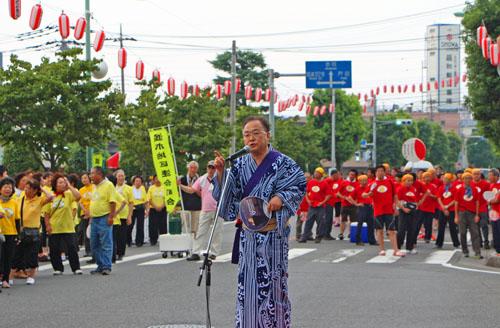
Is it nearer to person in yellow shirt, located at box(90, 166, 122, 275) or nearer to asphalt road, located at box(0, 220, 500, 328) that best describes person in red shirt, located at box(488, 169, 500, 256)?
asphalt road, located at box(0, 220, 500, 328)

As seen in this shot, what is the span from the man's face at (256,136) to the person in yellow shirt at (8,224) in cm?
722

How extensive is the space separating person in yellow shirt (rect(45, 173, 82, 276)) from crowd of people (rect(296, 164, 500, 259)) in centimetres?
664

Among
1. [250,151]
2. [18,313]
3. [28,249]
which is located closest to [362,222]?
[28,249]

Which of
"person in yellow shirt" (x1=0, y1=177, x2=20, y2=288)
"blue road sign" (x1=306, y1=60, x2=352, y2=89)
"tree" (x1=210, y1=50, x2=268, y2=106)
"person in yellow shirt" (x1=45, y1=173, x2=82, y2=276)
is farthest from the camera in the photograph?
"tree" (x1=210, y1=50, x2=268, y2=106)

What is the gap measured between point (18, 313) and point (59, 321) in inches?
34.7

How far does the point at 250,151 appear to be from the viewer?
22.9 feet

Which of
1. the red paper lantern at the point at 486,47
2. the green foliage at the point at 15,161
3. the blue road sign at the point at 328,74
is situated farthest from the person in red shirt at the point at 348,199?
the blue road sign at the point at 328,74

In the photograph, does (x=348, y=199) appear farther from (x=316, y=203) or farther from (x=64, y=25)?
(x=64, y=25)

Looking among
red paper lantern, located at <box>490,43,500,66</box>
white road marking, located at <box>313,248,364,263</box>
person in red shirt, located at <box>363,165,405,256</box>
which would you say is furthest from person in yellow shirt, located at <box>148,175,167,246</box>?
red paper lantern, located at <box>490,43,500,66</box>

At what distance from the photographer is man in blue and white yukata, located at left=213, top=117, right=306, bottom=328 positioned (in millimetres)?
6812

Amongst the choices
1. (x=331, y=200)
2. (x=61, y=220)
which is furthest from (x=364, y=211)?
(x=61, y=220)

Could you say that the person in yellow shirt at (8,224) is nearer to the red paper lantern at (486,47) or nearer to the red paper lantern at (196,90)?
the red paper lantern at (486,47)

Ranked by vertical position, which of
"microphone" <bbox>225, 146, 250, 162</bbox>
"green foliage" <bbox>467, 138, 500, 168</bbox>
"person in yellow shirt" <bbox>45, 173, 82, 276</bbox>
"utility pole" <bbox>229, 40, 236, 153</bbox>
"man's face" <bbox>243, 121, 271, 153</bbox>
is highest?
"utility pole" <bbox>229, 40, 236, 153</bbox>

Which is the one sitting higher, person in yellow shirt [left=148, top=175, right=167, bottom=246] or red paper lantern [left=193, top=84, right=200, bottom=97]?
red paper lantern [left=193, top=84, right=200, bottom=97]
